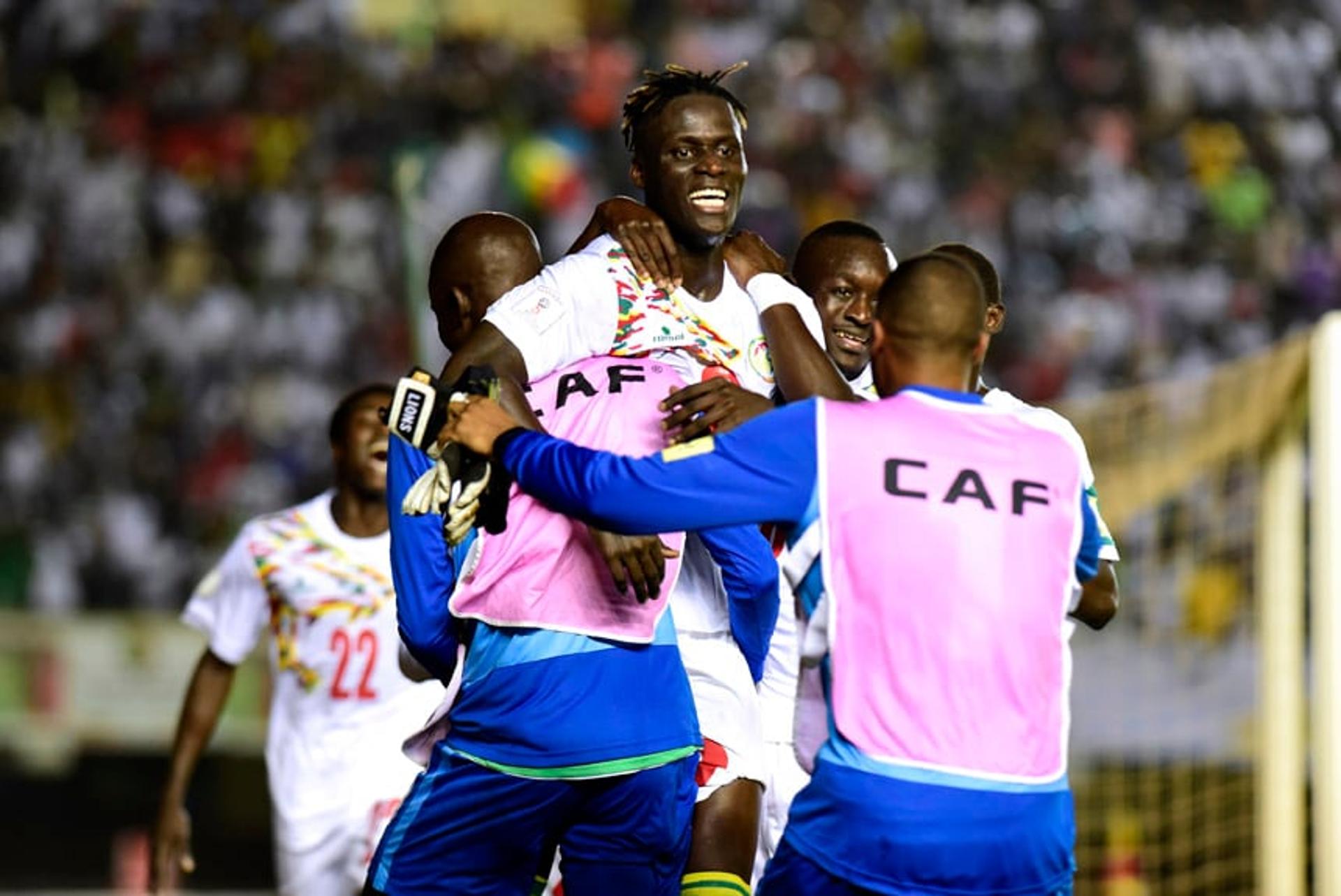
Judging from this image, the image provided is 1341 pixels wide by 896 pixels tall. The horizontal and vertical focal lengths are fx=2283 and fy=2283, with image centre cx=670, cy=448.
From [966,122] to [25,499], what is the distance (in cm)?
913

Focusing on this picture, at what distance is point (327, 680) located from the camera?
7.76m

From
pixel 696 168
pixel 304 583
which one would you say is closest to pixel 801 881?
pixel 696 168

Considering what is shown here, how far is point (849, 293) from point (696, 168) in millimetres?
1004

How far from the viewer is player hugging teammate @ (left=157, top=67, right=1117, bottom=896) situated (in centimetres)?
427

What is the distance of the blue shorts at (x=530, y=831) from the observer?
16.4ft

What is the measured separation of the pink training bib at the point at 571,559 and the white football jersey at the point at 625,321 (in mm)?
112

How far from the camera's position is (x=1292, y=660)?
9.67m

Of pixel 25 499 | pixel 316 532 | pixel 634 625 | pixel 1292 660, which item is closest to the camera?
pixel 634 625

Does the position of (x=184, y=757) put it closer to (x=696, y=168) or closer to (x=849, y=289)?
(x=849, y=289)

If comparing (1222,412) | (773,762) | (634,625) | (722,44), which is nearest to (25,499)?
(722,44)

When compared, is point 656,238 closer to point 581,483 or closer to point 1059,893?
point 581,483

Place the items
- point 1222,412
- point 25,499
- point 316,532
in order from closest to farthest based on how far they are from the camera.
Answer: point 316,532 < point 1222,412 < point 25,499

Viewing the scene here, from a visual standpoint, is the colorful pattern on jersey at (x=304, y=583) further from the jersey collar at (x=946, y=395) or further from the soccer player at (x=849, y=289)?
the jersey collar at (x=946, y=395)

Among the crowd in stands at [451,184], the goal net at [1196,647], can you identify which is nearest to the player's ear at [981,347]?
the goal net at [1196,647]
